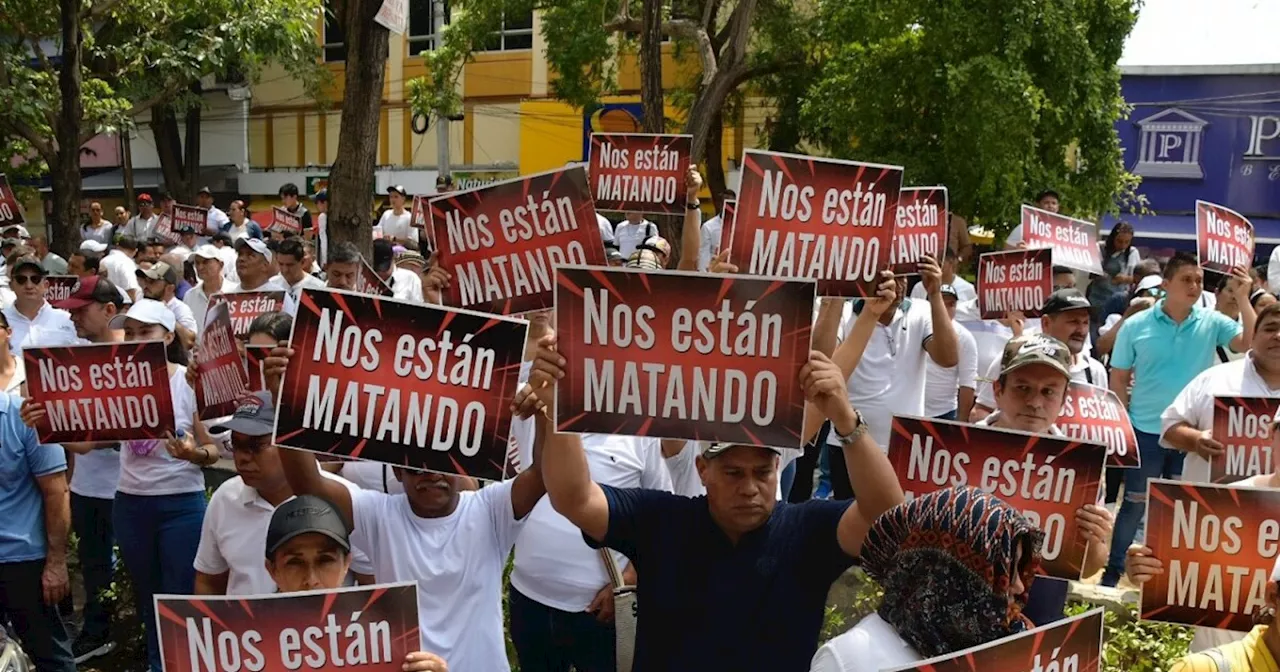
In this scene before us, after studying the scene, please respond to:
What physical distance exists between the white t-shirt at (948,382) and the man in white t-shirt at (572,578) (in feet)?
10.9

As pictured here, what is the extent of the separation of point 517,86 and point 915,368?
30088mm

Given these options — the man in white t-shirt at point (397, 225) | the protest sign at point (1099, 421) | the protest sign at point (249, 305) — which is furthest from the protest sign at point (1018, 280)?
the man in white t-shirt at point (397, 225)

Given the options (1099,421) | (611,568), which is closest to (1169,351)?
(1099,421)

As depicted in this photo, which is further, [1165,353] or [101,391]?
[1165,353]

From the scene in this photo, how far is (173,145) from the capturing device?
120 ft

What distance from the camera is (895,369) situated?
6.80 metres

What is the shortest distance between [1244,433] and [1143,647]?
3.43ft

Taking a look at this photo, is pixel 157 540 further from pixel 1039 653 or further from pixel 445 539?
pixel 1039 653

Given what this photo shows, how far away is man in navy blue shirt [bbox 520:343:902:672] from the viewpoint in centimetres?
320

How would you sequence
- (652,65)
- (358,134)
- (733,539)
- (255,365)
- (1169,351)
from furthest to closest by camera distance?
1. (652,65)
2. (358,134)
3. (1169,351)
4. (255,365)
5. (733,539)

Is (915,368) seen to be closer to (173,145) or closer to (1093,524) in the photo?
(1093,524)

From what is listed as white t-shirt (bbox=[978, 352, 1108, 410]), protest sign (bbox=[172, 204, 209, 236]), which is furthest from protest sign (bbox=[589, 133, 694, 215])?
protest sign (bbox=[172, 204, 209, 236])

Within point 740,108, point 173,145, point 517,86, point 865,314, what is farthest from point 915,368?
point 173,145

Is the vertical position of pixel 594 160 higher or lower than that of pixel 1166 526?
higher
